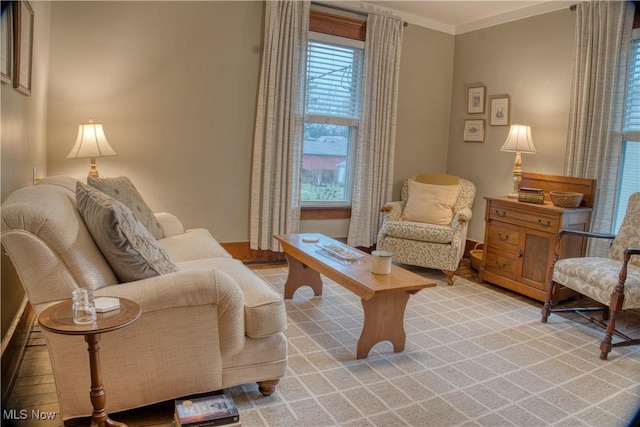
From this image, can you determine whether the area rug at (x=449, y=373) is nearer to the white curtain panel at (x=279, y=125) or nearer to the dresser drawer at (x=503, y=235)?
the dresser drawer at (x=503, y=235)

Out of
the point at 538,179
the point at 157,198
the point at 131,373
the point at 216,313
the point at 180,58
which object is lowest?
the point at 131,373

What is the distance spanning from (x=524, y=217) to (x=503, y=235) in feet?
0.89

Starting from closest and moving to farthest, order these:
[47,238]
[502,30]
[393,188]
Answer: [47,238]
[502,30]
[393,188]

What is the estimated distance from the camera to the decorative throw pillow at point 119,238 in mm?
1778

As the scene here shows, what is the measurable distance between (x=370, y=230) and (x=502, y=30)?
8.04 feet

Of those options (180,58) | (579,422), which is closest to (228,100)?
(180,58)

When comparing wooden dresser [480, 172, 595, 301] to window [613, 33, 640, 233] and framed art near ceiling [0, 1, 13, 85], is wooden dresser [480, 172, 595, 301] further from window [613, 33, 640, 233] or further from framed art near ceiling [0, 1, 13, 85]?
framed art near ceiling [0, 1, 13, 85]

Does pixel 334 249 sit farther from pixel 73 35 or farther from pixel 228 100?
pixel 73 35

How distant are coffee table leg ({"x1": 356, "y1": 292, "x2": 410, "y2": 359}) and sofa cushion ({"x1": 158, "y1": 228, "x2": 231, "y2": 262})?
0.96 m

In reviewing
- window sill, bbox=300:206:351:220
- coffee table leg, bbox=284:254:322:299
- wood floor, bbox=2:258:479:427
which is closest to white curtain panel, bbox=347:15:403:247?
window sill, bbox=300:206:351:220

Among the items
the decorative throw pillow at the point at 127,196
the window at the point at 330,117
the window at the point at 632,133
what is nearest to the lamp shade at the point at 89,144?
the decorative throw pillow at the point at 127,196

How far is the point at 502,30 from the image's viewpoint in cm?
454

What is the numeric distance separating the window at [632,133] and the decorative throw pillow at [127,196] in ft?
12.0

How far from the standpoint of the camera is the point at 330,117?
458 cm
